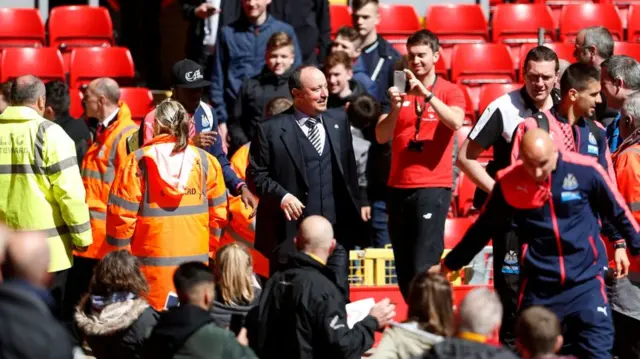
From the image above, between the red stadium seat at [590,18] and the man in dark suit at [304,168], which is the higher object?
the red stadium seat at [590,18]

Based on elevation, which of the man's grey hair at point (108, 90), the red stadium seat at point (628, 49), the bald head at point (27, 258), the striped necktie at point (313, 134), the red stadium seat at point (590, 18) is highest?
the red stadium seat at point (590, 18)

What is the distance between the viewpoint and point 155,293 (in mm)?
8820

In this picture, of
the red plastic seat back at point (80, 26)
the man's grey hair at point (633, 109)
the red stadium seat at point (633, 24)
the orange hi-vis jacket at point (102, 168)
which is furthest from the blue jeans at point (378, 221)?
the red stadium seat at point (633, 24)

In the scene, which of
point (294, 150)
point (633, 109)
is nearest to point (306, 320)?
point (294, 150)

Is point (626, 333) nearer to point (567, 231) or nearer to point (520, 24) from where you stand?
point (567, 231)

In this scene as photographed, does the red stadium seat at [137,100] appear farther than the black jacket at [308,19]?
No

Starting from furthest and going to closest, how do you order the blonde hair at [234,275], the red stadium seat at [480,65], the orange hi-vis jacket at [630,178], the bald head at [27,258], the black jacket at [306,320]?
the red stadium seat at [480,65] < the orange hi-vis jacket at [630,178] < the blonde hair at [234,275] < the black jacket at [306,320] < the bald head at [27,258]

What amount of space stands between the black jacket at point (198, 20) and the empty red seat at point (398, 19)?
196 centimetres

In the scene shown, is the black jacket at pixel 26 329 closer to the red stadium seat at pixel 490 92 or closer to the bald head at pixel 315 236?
the bald head at pixel 315 236

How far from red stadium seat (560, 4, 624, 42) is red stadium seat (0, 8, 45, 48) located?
5069mm

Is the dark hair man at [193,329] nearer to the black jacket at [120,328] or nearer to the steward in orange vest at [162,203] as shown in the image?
the black jacket at [120,328]

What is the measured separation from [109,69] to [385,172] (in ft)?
10.6

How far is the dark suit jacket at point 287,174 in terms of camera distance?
29.9 feet

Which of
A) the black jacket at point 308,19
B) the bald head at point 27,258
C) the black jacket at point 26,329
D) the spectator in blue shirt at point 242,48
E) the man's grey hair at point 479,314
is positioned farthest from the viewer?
the black jacket at point 308,19
